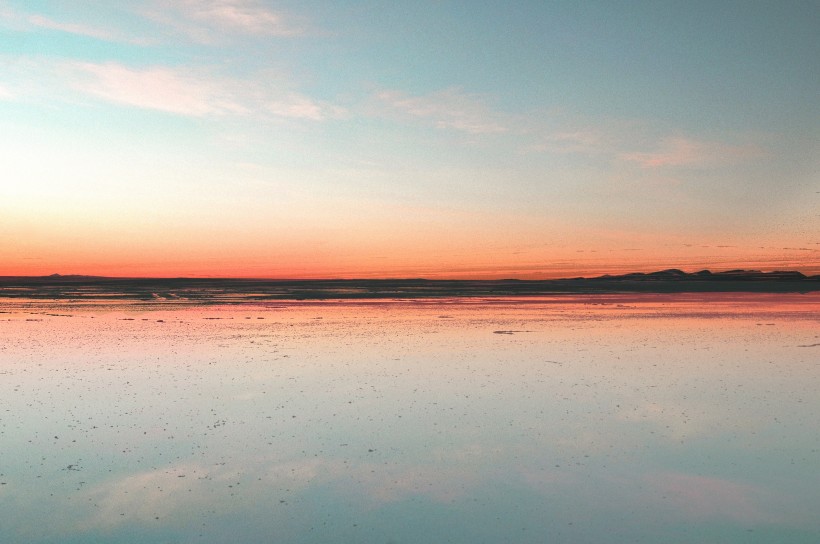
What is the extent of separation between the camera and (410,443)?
9.86 m

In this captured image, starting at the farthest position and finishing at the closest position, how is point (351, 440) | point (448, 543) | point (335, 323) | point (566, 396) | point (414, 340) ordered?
point (335, 323)
point (414, 340)
point (566, 396)
point (351, 440)
point (448, 543)

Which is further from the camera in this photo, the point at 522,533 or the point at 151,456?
the point at 151,456

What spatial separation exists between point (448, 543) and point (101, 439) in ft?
20.8

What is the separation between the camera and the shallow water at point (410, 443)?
277 inches

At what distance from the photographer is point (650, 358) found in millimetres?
18312

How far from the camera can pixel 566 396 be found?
13.2m

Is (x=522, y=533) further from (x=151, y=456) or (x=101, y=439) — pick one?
(x=101, y=439)

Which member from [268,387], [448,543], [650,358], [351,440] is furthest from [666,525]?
[650,358]

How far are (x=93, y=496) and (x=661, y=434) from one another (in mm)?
8279

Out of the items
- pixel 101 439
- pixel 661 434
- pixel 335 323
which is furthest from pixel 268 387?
pixel 335 323

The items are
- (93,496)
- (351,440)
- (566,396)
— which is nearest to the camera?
(93,496)

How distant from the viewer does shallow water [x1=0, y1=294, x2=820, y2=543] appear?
7027 millimetres

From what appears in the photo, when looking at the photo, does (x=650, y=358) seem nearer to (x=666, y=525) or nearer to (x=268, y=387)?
(x=268, y=387)

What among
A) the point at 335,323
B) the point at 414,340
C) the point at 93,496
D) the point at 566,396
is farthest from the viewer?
the point at 335,323
